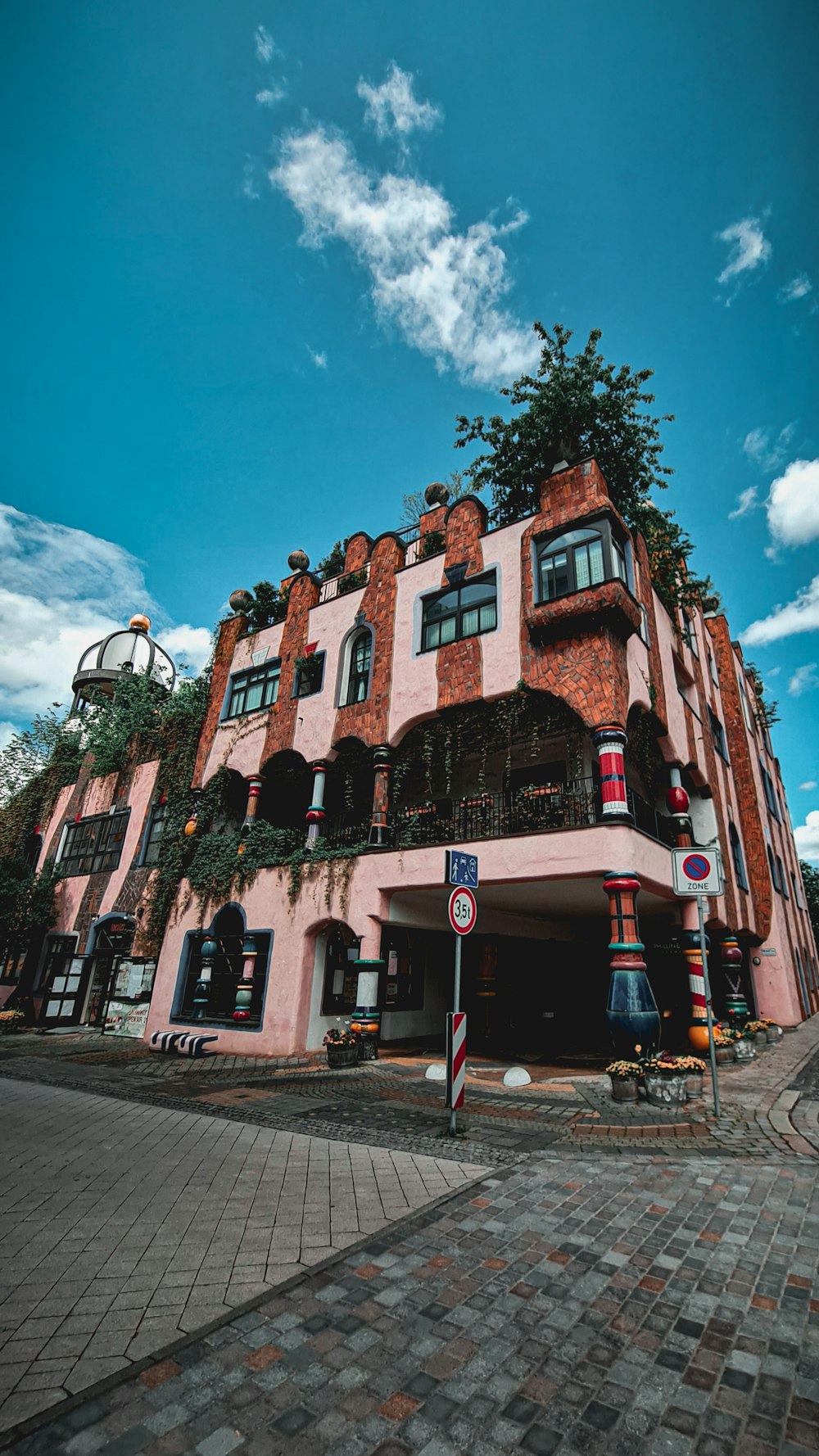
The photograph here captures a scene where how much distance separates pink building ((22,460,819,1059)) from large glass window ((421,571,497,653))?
61 mm

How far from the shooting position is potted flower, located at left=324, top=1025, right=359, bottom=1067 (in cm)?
1271

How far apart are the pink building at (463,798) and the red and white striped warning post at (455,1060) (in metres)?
5.06

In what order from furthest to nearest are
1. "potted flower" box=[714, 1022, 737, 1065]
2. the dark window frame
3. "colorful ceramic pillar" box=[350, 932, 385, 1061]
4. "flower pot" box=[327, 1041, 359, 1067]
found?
the dark window frame → "potted flower" box=[714, 1022, 737, 1065] → "colorful ceramic pillar" box=[350, 932, 385, 1061] → "flower pot" box=[327, 1041, 359, 1067]

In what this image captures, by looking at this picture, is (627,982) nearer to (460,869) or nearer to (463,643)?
(460,869)

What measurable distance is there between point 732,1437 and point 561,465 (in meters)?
15.7

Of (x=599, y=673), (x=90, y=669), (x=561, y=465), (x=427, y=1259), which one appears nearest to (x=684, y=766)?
(x=599, y=673)

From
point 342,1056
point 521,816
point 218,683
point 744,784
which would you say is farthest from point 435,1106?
point 744,784

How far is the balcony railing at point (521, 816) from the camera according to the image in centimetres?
1385

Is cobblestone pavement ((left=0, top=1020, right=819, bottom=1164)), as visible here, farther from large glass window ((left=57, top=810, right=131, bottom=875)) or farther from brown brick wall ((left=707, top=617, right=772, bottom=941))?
large glass window ((left=57, top=810, right=131, bottom=875))

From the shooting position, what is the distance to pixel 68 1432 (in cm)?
237

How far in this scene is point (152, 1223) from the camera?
4.36 m

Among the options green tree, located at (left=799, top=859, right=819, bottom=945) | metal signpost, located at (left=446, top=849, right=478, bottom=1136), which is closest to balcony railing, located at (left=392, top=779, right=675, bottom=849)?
metal signpost, located at (left=446, top=849, right=478, bottom=1136)

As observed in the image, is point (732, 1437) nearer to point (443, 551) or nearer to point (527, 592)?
point (527, 592)

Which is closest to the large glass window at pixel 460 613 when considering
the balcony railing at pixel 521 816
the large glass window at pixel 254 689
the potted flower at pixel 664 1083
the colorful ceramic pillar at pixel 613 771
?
the colorful ceramic pillar at pixel 613 771
